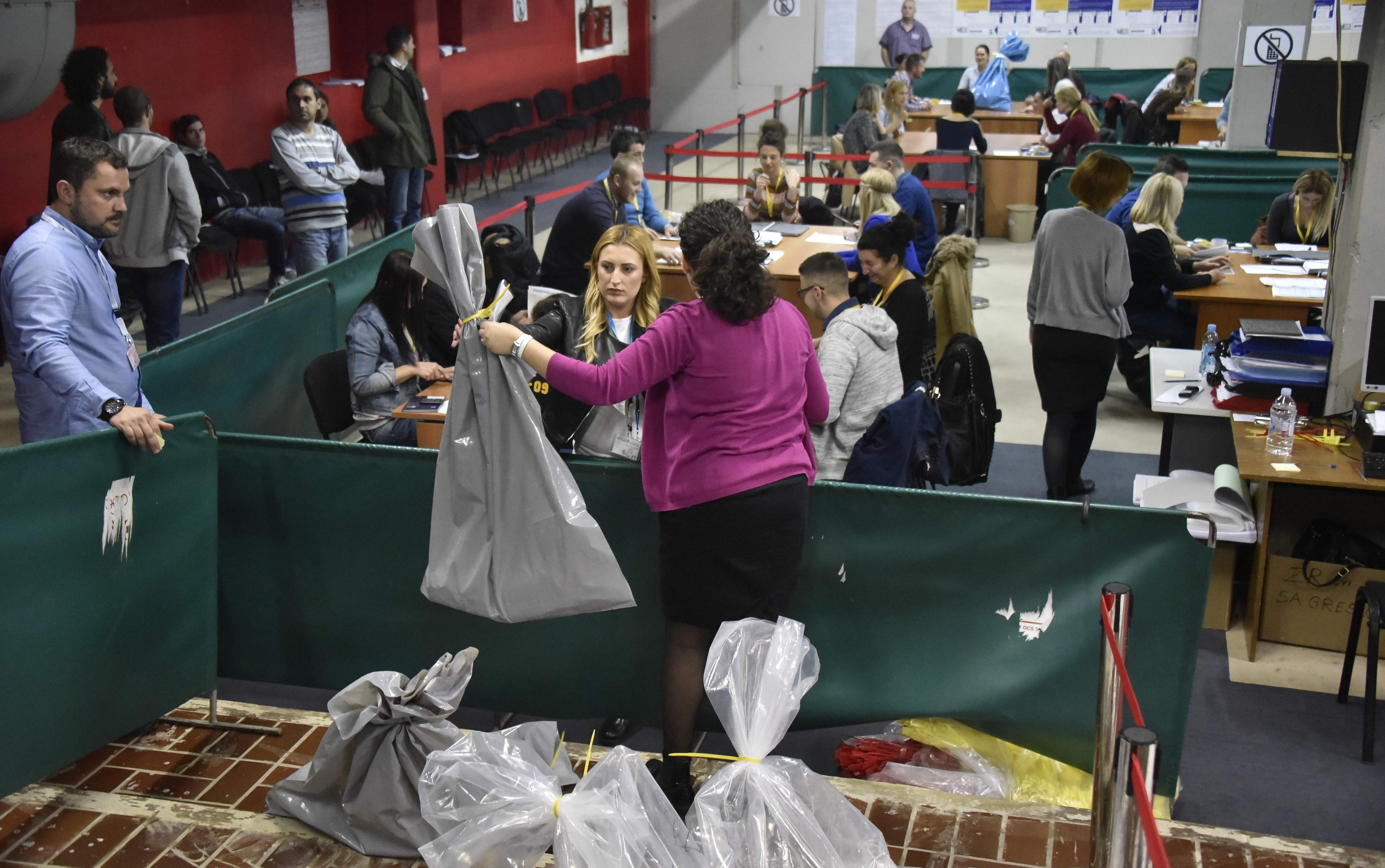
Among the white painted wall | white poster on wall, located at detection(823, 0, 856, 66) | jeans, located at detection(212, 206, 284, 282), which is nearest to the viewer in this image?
jeans, located at detection(212, 206, 284, 282)

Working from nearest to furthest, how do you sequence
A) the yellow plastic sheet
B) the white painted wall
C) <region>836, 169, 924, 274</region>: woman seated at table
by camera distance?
the yellow plastic sheet, <region>836, 169, 924, 274</region>: woman seated at table, the white painted wall

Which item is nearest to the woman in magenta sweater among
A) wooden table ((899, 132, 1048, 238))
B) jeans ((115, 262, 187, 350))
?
jeans ((115, 262, 187, 350))

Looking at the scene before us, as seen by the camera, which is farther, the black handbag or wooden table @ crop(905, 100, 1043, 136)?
wooden table @ crop(905, 100, 1043, 136)

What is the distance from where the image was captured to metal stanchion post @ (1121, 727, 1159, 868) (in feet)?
5.86

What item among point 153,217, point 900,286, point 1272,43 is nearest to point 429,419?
point 900,286

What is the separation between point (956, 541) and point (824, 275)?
1.48 metres

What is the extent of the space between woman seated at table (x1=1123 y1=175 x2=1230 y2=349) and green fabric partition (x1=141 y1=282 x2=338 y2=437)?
4.02 m

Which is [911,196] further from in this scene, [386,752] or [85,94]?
[386,752]

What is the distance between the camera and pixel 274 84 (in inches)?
383

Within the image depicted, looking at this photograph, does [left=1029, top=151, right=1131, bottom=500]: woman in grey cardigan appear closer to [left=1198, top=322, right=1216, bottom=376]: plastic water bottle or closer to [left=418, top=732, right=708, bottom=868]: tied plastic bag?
[left=1198, top=322, right=1216, bottom=376]: plastic water bottle

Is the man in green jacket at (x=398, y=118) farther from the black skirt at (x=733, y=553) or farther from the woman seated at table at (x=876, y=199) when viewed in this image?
the black skirt at (x=733, y=553)

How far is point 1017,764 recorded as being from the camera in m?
3.32

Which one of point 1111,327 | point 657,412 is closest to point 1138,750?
point 657,412

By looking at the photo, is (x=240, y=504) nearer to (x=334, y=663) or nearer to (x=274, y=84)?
(x=334, y=663)
